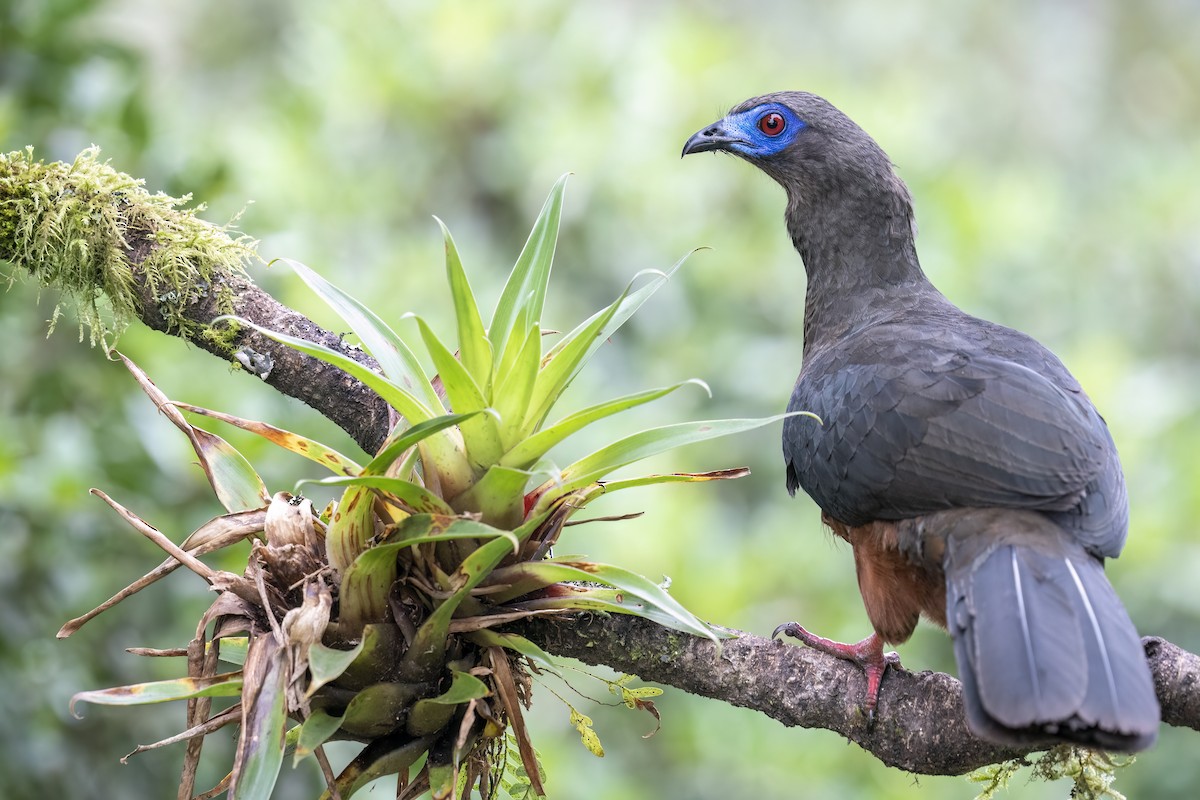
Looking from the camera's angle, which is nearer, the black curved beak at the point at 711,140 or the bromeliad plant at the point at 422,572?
the bromeliad plant at the point at 422,572

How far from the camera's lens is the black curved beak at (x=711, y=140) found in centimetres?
422

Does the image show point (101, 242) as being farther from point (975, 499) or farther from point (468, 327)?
point (975, 499)

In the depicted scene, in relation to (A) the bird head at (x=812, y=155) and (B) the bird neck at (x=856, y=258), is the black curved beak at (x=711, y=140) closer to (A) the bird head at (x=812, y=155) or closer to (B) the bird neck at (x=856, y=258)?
(A) the bird head at (x=812, y=155)

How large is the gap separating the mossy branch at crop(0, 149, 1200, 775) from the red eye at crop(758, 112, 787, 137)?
199 cm

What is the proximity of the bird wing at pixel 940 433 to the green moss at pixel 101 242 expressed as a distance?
1627 mm

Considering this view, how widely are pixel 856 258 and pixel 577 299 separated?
2.31 m

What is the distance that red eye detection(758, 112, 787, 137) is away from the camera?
420 cm

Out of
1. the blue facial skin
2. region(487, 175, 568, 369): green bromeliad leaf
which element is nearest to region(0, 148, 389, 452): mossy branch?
region(487, 175, 568, 369): green bromeliad leaf

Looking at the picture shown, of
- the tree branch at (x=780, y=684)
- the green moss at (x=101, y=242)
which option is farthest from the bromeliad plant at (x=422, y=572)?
the green moss at (x=101, y=242)

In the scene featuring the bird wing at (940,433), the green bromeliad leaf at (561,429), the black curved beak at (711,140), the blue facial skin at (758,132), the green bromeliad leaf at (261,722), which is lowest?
the green bromeliad leaf at (261,722)

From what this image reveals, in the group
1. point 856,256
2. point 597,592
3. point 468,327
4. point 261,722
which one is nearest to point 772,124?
point 856,256

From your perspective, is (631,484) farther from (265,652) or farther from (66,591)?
(66,591)

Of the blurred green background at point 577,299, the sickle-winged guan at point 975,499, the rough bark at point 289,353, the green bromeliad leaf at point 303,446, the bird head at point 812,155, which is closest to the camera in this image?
the sickle-winged guan at point 975,499

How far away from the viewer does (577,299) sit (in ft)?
20.0
